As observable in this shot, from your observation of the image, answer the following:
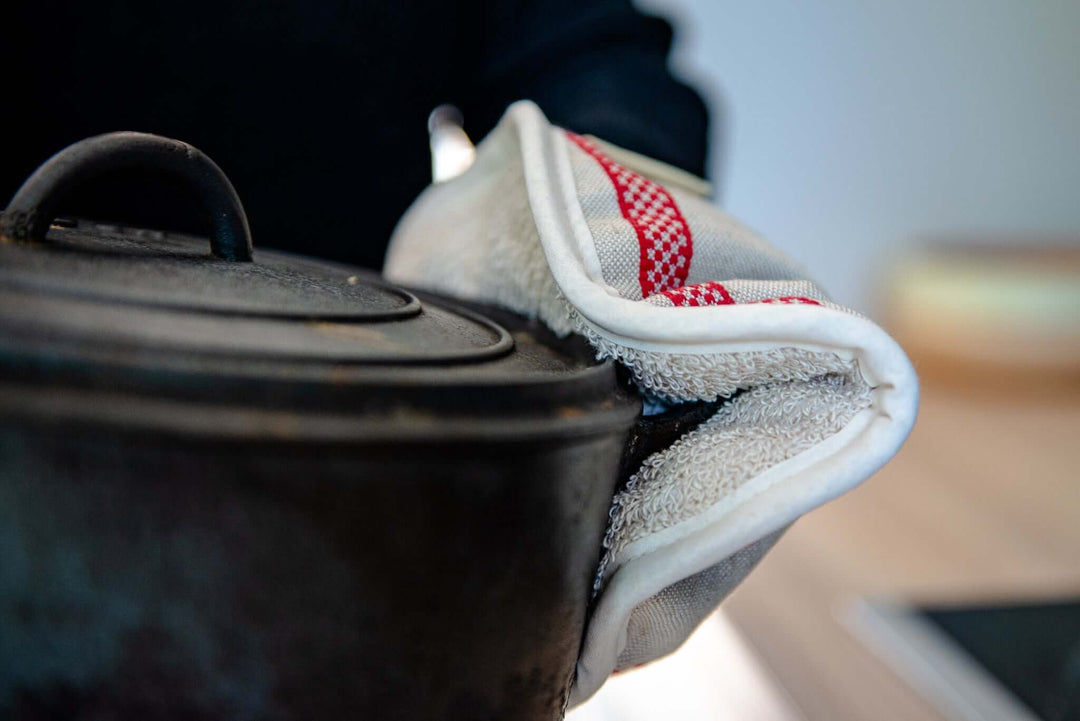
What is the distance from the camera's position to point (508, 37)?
86 cm

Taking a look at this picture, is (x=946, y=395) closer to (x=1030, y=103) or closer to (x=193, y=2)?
(x=1030, y=103)

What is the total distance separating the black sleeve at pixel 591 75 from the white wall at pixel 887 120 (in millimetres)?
1842

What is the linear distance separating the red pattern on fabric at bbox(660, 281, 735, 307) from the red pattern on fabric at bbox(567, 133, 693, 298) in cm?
3

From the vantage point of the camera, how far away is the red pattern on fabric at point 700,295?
1.26 feet

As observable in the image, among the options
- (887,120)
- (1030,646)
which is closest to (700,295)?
(1030,646)

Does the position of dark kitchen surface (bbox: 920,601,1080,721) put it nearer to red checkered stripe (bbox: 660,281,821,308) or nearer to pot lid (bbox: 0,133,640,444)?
red checkered stripe (bbox: 660,281,821,308)

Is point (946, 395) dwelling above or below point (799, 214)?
below

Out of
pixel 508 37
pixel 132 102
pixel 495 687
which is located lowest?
pixel 495 687

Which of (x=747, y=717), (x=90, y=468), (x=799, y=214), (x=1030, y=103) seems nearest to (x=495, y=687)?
(x=90, y=468)

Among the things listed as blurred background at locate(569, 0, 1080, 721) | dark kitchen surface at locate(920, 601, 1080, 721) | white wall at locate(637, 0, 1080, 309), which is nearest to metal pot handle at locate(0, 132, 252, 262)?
Answer: dark kitchen surface at locate(920, 601, 1080, 721)

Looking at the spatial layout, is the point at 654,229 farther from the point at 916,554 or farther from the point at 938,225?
the point at 938,225

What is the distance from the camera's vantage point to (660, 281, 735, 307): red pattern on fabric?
385 millimetres

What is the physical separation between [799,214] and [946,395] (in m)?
0.79

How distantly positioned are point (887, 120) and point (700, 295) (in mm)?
2909
